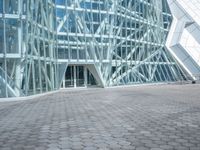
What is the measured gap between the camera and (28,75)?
2106cm

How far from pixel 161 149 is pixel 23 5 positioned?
17.8 m

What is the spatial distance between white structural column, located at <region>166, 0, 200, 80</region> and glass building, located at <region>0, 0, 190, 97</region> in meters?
0.81

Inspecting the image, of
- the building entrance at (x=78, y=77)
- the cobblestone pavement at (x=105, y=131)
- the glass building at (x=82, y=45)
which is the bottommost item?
the cobblestone pavement at (x=105, y=131)

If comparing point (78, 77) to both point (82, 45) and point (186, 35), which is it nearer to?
point (82, 45)

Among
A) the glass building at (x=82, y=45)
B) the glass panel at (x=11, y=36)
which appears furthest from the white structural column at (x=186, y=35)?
the glass panel at (x=11, y=36)

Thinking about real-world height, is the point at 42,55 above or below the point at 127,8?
below

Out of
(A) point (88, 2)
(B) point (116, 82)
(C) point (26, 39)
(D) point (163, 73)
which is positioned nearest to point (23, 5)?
(C) point (26, 39)

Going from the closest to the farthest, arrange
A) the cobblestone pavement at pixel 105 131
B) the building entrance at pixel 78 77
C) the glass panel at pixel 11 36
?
the cobblestone pavement at pixel 105 131
the glass panel at pixel 11 36
the building entrance at pixel 78 77

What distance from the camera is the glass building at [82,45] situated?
20.7 meters

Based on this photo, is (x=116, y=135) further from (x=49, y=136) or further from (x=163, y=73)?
(x=163, y=73)

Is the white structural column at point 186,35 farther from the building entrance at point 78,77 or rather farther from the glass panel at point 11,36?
the glass panel at point 11,36

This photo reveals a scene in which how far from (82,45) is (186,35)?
52.0 ft

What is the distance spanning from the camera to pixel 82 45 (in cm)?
3142

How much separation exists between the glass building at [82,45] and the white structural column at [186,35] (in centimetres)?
81
